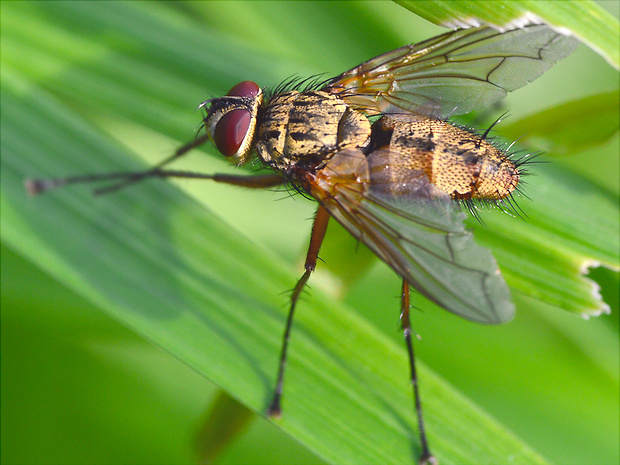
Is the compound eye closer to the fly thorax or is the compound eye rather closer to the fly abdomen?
the fly thorax

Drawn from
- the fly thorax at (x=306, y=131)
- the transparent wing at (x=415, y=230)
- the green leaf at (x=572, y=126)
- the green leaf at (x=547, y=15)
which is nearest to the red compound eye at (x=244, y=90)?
the fly thorax at (x=306, y=131)

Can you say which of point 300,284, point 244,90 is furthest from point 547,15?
point 300,284

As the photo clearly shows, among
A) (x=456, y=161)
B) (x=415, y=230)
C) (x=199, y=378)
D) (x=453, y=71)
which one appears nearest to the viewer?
(x=415, y=230)

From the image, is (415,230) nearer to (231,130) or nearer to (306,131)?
(306,131)

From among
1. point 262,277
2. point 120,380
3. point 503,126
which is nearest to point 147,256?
point 262,277

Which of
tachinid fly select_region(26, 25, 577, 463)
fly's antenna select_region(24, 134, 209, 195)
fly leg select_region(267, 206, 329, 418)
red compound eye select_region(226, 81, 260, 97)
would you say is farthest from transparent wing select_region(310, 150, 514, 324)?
fly's antenna select_region(24, 134, 209, 195)

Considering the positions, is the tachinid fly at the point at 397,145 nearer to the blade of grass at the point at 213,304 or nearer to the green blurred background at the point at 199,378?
the blade of grass at the point at 213,304

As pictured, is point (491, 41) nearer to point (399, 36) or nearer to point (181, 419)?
point (399, 36)
